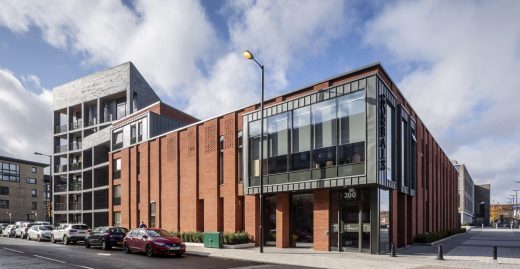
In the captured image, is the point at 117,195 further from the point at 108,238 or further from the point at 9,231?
the point at 108,238

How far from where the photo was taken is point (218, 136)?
31.3m

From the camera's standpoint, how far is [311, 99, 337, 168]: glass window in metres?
22.5

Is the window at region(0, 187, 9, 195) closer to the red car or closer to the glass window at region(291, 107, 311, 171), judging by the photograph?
the red car

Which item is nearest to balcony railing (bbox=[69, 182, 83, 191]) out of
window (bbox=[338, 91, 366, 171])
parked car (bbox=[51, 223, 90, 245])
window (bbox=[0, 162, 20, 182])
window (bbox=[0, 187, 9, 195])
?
parked car (bbox=[51, 223, 90, 245])

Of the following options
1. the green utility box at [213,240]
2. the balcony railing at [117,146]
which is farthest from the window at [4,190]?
the green utility box at [213,240]

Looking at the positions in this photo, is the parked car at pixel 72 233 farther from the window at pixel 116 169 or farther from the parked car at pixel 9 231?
the parked car at pixel 9 231

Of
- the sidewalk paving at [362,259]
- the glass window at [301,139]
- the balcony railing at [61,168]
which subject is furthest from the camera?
the balcony railing at [61,168]

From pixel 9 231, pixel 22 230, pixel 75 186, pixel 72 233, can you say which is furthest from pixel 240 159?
pixel 75 186

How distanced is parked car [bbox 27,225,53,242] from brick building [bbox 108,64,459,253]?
8.64 metres

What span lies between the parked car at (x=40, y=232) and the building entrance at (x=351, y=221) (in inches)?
1062

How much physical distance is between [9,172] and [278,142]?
258ft

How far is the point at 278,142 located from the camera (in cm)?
2552

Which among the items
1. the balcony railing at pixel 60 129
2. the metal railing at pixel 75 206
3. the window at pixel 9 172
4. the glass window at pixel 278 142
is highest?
the balcony railing at pixel 60 129

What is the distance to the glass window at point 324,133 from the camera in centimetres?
2248
